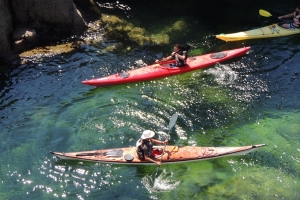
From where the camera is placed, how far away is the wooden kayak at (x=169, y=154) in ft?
28.1

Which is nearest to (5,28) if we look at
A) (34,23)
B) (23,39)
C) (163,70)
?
(23,39)

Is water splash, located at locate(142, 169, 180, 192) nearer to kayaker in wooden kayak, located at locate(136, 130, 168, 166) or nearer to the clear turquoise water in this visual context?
the clear turquoise water

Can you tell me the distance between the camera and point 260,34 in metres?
13.5

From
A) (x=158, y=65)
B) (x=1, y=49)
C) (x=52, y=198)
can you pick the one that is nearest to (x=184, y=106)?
(x=158, y=65)

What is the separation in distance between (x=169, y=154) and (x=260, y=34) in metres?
7.38

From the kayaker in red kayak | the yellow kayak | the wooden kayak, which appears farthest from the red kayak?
the wooden kayak

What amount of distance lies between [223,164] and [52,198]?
14.2ft

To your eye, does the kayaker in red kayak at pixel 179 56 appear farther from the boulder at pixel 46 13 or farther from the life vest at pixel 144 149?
the boulder at pixel 46 13

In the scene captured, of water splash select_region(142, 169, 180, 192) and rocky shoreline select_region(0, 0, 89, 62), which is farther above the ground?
rocky shoreline select_region(0, 0, 89, 62)

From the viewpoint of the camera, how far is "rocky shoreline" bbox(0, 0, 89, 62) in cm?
1280

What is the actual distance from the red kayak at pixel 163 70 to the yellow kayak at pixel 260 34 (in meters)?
0.99

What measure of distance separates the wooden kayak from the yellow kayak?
6192 millimetres

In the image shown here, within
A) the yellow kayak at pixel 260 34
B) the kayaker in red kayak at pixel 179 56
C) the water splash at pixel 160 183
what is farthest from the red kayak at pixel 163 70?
the water splash at pixel 160 183

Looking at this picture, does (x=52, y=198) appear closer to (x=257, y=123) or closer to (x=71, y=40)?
(x=257, y=123)
